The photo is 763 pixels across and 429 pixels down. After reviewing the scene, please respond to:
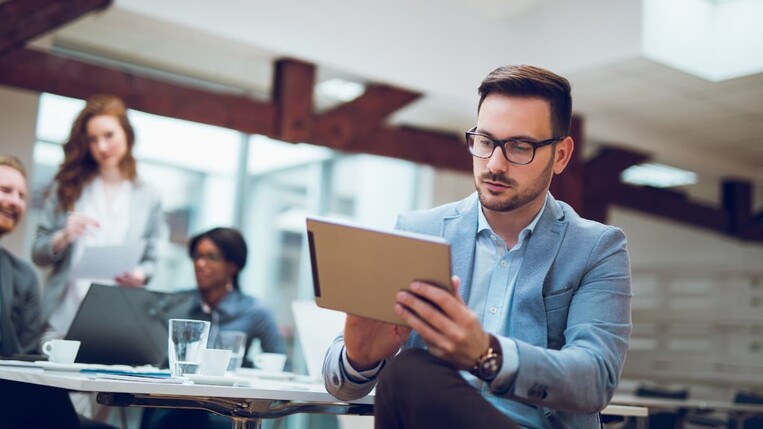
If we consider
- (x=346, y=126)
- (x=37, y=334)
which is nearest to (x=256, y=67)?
(x=346, y=126)

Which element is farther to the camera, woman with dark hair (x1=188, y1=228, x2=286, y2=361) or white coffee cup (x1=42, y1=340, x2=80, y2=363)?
woman with dark hair (x1=188, y1=228, x2=286, y2=361)

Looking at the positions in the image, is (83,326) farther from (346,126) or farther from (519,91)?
(346,126)

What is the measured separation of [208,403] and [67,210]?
1778 mm

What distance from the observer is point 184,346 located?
183cm

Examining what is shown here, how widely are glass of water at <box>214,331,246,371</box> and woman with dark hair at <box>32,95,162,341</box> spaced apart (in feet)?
2.96

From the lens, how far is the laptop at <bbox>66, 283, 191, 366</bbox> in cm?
217

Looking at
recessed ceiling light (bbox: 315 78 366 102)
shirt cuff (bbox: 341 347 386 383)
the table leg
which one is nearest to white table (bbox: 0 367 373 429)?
the table leg

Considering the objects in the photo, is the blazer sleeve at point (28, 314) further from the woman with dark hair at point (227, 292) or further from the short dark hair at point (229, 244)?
the short dark hair at point (229, 244)

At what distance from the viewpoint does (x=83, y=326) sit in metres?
2.16

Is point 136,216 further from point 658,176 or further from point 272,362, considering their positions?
point 658,176

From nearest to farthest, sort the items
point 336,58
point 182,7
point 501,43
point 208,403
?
point 208,403, point 182,7, point 336,58, point 501,43

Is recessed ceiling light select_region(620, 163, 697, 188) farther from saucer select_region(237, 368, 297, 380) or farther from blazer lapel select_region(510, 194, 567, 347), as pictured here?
blazer lapel select_region(510, 194, 567, 347)

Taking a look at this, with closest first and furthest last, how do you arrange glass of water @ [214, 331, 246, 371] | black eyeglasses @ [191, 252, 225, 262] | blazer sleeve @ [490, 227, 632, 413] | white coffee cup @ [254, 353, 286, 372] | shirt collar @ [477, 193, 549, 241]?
blazer sleeve @ [490, 227, 632, 413]
shirt collar @ [477, 193, 549, 241]
glass of water @ [214, 331, 246, 371]
white coffee cup @ [254, 353, 286, 372]
black eyeglasses @ [191, 252, 225, 262]

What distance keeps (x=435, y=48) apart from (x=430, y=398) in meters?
4.47
